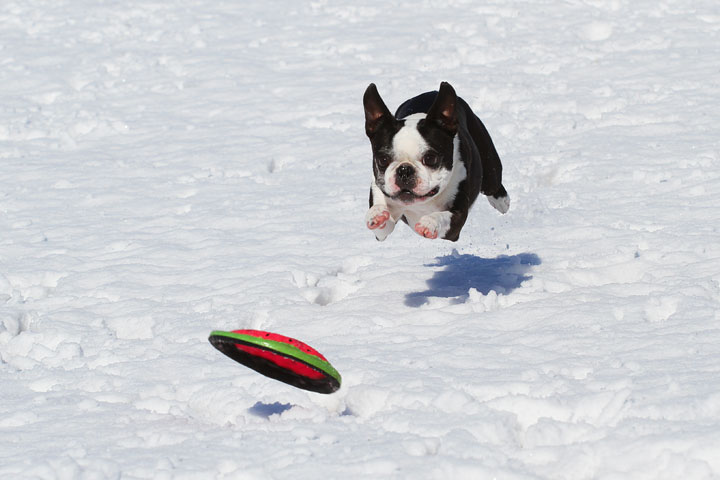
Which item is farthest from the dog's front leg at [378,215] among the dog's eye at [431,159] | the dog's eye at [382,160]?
the dog's eye at [431,159]

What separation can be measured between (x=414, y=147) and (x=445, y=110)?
0.33 meters

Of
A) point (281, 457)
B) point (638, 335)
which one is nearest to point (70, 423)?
point (281, 457)

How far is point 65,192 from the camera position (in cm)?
905

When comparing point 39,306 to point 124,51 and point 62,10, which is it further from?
point 62,10

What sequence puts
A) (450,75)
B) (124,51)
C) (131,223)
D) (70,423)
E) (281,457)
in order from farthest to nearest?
(124,51)
(450,75)
(131,223)
(70,423)
(281,457)

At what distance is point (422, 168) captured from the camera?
569cm

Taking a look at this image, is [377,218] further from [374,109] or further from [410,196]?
[374,109]

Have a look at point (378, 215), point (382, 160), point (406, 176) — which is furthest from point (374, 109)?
point (378, 215)

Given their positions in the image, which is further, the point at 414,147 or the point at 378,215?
the point at 378,215

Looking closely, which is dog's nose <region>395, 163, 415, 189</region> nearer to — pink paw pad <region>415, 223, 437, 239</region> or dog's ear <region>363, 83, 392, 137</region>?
pink paw pad <region>415, 223, 437, 239</region>

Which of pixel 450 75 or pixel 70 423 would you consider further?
pixel 450 75

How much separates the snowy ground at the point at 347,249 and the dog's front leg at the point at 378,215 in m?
0.54

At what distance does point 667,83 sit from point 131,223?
6.32m

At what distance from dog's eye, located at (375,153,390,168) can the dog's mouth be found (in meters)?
0.23
